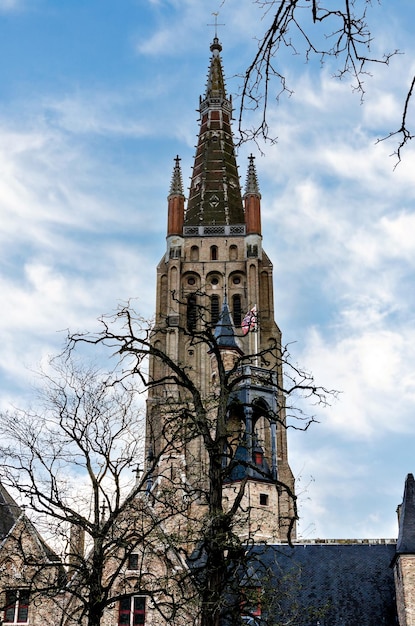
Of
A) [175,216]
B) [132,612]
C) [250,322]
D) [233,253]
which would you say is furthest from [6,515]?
[175,216]

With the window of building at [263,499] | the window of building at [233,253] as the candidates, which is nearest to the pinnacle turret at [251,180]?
the window of building at [233,253]

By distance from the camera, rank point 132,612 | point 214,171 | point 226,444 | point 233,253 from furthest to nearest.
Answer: point 214,171, point 233,253, point 132,612, point 226,444

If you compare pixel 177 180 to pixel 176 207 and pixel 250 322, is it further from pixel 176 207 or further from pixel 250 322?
pixel 250 322

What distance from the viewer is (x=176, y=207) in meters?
71.9

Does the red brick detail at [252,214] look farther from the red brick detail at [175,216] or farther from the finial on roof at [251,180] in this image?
the red brick detail at [175,216]

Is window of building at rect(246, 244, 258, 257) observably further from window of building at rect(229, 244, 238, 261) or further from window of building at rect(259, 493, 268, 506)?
window of building at rect(259, 493, 268, 506)

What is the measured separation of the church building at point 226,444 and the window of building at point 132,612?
0.04 meters

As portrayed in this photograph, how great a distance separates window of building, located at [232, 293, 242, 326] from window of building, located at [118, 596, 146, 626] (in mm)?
36591

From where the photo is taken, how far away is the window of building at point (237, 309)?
2562 inches

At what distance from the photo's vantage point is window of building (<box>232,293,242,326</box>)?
6506 cm

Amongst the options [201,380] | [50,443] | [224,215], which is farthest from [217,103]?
[50,443]

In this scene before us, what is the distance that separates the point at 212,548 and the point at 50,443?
31.3 ft

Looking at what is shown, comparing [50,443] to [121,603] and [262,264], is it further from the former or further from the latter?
[262,264]

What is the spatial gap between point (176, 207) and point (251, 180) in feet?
24.6
